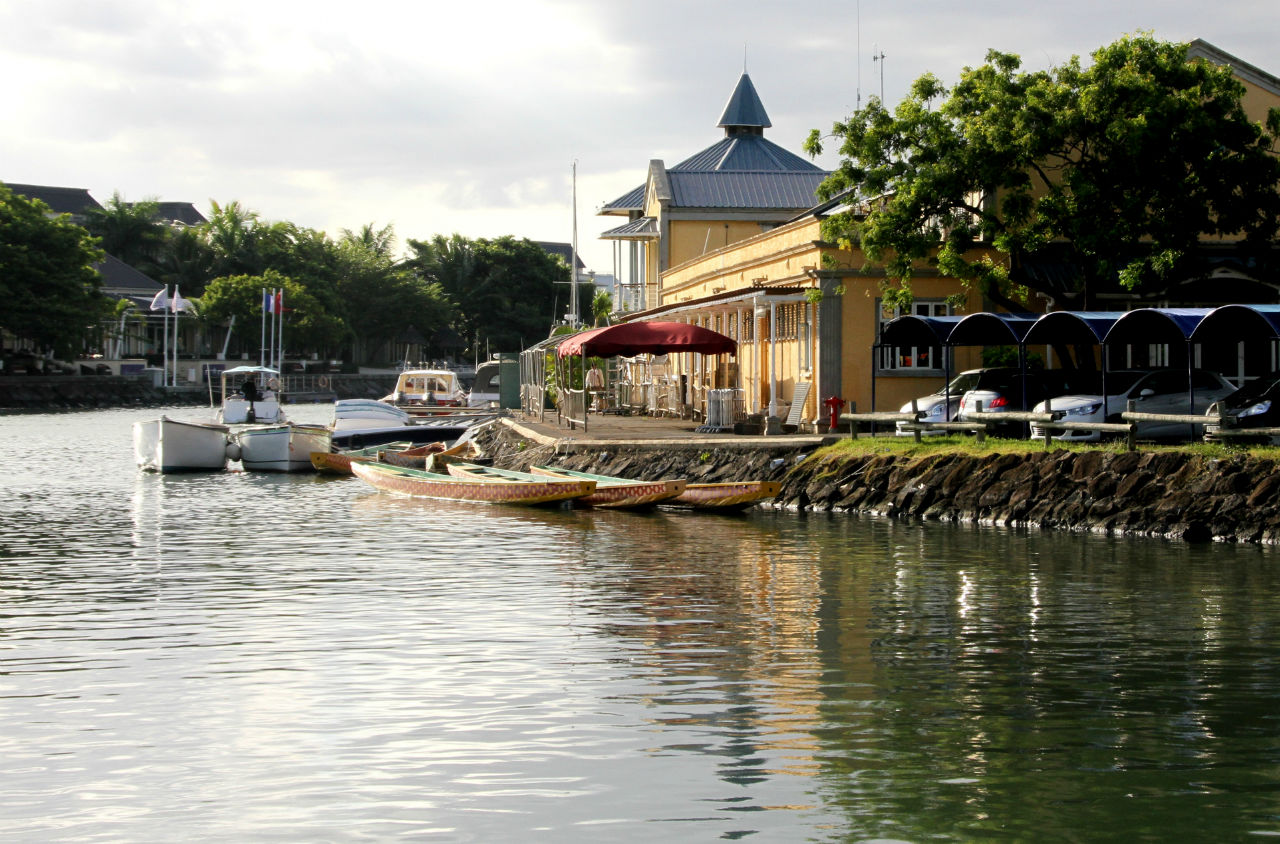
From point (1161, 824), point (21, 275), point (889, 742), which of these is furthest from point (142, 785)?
point (21, 275)

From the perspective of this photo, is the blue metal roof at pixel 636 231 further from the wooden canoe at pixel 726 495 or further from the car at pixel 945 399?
the wooden canoe at pixel 726 495

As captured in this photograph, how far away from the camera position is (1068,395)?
30.3 meters

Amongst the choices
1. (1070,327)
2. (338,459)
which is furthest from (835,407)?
(338,459)

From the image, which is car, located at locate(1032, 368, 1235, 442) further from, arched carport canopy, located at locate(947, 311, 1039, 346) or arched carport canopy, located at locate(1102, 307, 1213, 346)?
arched carport canopy, located at locate(947, 311, 1039, 346)

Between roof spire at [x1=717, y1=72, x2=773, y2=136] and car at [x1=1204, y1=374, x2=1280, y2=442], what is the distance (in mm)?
42063

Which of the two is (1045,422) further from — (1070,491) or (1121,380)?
(1121,380)

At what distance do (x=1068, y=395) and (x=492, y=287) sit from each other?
10558cm

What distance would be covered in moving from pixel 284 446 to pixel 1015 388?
23670 mm

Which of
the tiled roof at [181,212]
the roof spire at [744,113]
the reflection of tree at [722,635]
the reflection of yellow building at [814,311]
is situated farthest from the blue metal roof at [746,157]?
the tiled roof at [181,212]

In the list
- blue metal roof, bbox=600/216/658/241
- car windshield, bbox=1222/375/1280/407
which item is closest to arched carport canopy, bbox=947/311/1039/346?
car windshield, bbox=1222/375/1280/407

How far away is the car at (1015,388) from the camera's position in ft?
98.1

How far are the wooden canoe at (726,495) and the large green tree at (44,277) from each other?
7489 cm

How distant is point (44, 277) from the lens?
95125mm

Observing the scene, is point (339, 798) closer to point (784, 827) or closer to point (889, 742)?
point (784, 827)
